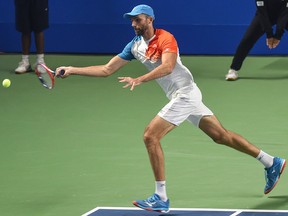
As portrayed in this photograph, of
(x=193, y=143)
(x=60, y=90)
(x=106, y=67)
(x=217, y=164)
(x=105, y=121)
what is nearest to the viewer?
(x=106, y=67)

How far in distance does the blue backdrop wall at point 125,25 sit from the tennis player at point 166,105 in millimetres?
7849

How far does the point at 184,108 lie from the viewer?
355 inches

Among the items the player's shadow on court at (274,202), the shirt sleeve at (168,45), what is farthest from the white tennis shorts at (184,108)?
the player's shadow on court at (274,202)

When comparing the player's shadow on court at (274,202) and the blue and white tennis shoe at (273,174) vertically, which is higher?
the blue and white tennis shoe at (273,174)

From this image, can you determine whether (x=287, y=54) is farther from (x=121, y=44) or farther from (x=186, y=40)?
(x=121, y=44)

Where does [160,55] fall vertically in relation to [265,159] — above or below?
above

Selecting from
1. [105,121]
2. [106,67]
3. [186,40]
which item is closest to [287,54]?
[186,40]

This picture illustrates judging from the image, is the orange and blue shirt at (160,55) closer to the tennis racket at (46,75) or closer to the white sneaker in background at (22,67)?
the tennis racket at (46,75)

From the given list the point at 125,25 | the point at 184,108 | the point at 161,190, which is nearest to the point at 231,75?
the point at 125,25

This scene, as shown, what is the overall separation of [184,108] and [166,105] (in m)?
0.18

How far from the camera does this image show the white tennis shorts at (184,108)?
892cm

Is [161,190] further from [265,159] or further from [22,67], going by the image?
[22,67]

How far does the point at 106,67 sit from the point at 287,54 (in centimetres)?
835

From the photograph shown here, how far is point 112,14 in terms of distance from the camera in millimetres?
17516
